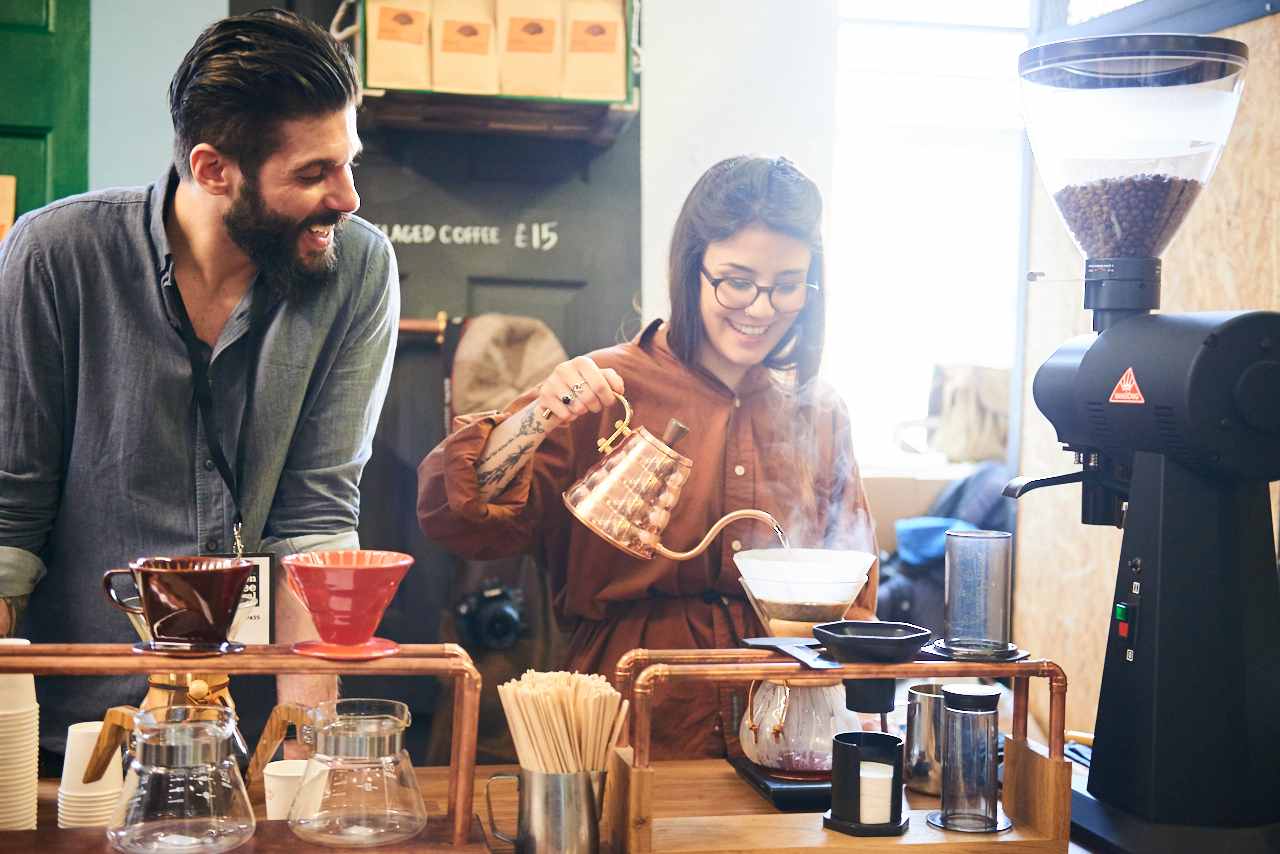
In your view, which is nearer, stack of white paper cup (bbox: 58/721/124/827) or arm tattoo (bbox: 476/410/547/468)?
stack of white paper cup (bbox: 58/721/124/827)

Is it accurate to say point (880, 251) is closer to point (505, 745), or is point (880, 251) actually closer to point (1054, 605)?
point (1054, 605)

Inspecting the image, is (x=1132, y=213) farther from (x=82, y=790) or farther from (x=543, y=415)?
(x=82, y=790)

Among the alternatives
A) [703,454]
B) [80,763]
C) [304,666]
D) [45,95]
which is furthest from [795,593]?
[45,95]

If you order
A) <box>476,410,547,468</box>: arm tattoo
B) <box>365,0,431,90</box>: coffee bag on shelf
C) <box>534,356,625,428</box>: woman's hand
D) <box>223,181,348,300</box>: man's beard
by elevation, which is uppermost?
<box>365,0,431,90</box>: coffee bag on shelf

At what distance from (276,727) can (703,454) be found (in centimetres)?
110

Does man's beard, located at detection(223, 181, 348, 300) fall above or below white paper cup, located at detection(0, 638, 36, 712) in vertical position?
above

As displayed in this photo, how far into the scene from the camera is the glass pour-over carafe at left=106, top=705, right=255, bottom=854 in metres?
1.30

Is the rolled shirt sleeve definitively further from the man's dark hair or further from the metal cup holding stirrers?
the metal cup holding stirrers

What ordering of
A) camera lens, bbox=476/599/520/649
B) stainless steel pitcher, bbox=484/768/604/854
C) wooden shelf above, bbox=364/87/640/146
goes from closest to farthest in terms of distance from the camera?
1. stainless steel pitcher, bbox=484/768/604/854
2. wooden shelf above, bbox=364/87/640/146
3. camera lens, bbox=476/599/520/649

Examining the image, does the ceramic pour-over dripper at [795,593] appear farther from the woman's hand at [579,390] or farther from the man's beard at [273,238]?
the man's beard at [273,238]

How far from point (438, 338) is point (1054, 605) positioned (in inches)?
73.3

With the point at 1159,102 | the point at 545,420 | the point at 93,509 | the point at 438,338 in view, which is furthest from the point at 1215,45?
the point at 438,338

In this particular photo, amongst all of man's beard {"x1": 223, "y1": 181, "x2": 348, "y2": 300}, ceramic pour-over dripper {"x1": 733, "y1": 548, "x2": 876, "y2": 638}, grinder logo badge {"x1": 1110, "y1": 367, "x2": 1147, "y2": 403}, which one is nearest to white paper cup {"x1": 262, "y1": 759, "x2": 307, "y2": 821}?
ceramic pour-over dripper {"x1": 733, "y1": 548, "x2": 876, "y2": 638}

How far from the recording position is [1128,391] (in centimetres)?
163
